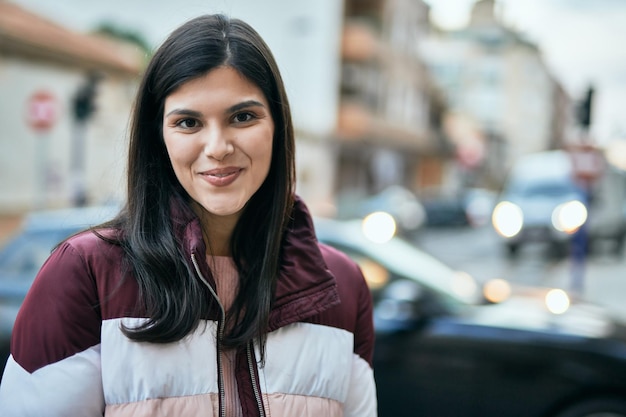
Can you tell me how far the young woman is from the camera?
4.84 ft

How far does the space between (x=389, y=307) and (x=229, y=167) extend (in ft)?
9.35

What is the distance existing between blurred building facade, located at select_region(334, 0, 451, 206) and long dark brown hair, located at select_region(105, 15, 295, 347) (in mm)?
32119

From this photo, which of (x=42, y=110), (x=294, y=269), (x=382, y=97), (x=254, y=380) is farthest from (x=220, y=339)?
(x=382, y=97)

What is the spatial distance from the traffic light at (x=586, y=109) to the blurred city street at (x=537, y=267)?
107 inches

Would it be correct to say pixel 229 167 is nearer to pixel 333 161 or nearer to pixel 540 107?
pixel 333 161

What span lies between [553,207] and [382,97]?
2111 centimetres

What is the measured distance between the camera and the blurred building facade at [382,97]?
3412cm

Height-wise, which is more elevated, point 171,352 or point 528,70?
point 528,70

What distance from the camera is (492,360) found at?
160 inches

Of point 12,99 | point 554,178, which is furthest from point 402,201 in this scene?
point 12,99

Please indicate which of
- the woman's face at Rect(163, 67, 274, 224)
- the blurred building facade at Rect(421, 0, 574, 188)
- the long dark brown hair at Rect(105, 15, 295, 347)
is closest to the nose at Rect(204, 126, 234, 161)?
the woman's face at Rect(163, 67, 274, 224)

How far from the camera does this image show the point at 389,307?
4.29m

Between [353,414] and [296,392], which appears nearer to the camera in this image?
[296,392]

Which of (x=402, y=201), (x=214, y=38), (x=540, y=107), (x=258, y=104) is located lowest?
(x=402, y=201)
